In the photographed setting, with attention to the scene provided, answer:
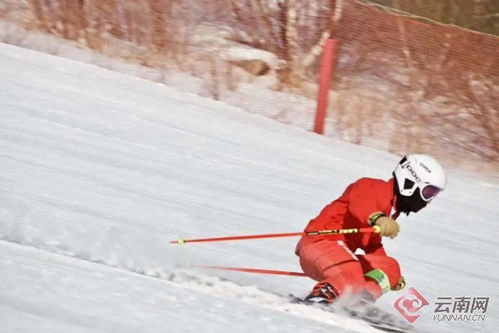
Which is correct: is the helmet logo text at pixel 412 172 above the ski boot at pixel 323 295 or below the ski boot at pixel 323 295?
above

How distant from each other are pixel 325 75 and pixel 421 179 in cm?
531

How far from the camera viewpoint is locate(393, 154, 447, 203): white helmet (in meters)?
5.88

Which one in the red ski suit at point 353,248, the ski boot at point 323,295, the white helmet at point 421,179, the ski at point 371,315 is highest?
the white helmet at point 421,179

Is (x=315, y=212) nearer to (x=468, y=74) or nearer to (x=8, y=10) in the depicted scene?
(x=468, y=74)

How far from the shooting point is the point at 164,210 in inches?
309

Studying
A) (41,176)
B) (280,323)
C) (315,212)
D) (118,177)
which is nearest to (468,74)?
(315,212)

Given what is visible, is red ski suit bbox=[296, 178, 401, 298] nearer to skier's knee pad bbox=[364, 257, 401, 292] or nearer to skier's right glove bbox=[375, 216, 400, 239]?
skier's knee pad bbox=[364, 257, 401, 292]

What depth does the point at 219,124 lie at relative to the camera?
35.3ft

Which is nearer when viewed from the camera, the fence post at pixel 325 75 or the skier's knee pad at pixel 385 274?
the skier's knee pad at pixel 385 274

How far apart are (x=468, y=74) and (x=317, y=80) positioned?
1.56m

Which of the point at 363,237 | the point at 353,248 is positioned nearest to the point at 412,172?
the point at 363,237

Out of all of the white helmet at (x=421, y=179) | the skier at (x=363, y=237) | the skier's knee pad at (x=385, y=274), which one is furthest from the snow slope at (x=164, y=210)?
the white helmet at (x=421, y=179)

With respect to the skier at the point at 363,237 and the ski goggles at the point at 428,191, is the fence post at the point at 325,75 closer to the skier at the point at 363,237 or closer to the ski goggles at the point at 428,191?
the skier at the point at 363,237

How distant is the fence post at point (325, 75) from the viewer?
1107 cm
